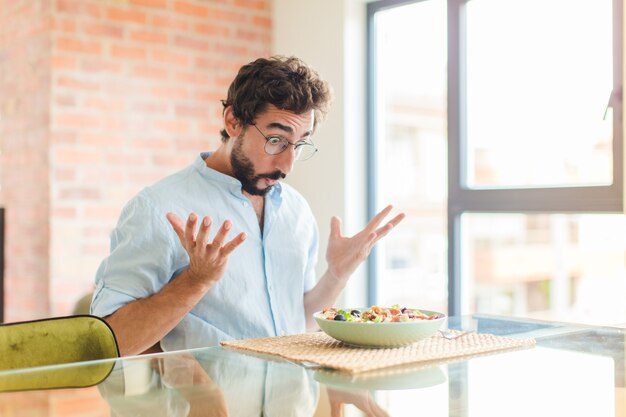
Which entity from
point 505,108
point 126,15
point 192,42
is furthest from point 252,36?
point 505,108

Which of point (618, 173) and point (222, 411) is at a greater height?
point (618, 173)

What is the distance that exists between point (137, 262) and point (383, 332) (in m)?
0.73

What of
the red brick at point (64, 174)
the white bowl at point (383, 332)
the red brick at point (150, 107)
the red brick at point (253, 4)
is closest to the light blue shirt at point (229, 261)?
the white bowl at point (383, 332)

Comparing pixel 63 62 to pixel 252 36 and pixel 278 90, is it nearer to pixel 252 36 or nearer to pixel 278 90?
pixel 252 36

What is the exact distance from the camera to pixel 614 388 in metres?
1.23

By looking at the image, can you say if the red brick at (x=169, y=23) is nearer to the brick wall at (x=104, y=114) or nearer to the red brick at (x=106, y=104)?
the brick wall at (x=104, y=114)

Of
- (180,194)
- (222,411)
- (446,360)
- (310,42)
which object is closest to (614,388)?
(446,360)

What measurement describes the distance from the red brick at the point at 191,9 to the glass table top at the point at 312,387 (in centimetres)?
252

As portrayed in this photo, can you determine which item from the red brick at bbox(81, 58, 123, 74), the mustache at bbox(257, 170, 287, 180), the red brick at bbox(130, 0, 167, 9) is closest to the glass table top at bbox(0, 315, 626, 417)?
the mustache at bbox(257, 170, 287, 180)

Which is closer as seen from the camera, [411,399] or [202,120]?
[411,399]

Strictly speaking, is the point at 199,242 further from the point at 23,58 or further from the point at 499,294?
the point at 499,294

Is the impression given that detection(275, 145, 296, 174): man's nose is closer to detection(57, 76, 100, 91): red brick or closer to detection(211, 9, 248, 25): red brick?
detection(57, 76, 100, 91): red brick

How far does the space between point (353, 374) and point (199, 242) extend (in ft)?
1.77

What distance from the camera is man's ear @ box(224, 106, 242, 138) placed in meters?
2.21
